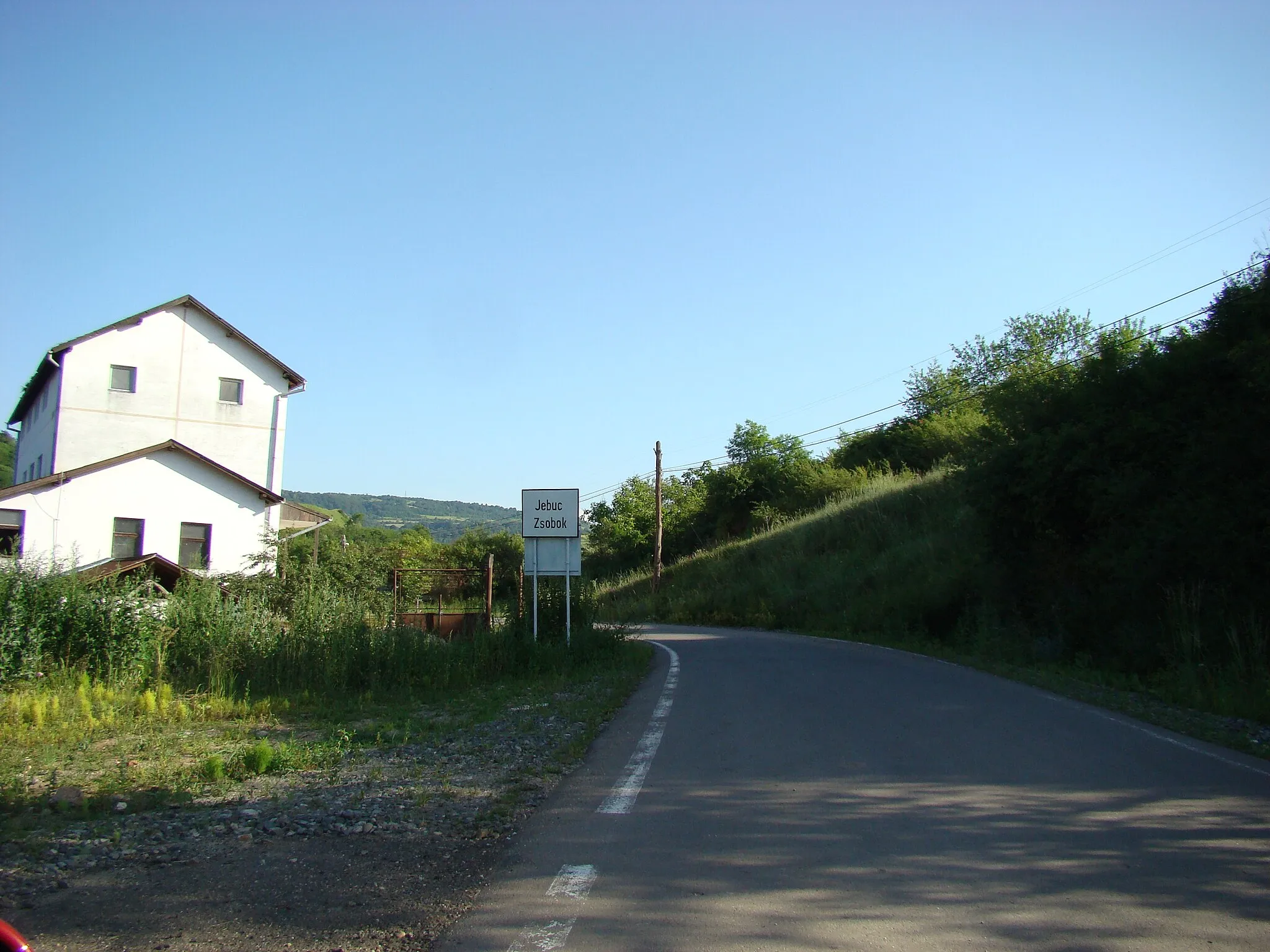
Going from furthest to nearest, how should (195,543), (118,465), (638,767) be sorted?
(195,543), (118,465), (638,767)

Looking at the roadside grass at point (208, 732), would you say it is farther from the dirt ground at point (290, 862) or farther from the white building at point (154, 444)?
the white building at point (154, 444)

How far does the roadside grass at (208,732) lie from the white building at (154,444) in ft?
57.5

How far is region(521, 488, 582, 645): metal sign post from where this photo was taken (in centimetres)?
1708

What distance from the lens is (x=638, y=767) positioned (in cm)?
725

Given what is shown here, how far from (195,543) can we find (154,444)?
181 inches

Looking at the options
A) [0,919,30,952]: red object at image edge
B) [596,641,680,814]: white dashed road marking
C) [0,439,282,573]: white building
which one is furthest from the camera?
[0,439,282,573]: white building

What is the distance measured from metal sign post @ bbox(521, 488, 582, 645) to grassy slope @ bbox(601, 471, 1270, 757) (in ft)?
25.1

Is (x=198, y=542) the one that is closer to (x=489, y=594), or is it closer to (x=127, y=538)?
(x=127, y=538)

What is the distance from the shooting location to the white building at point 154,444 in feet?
89.0

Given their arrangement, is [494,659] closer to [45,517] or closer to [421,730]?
[421,730]

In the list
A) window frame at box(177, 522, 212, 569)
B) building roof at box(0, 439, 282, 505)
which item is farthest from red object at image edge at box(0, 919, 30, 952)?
window frame at box(177, 522, 212, 569)

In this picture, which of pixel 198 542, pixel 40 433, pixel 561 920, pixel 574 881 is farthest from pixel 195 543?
pixel 561 920

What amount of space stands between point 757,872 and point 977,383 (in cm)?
5671

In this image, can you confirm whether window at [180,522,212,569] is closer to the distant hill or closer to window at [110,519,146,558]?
window at [110,519,146,558]
